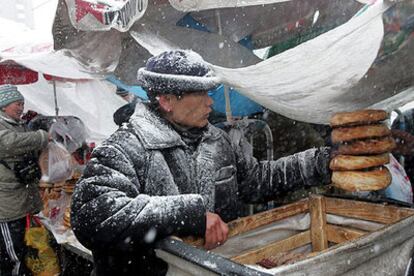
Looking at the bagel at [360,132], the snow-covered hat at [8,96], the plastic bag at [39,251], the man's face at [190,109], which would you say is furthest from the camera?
the plastic bag at [39,251]

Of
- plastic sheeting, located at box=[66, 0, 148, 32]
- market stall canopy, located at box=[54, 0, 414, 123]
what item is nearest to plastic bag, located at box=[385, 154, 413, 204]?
market stall canopy, located at box=[54, 0, 414, 123]

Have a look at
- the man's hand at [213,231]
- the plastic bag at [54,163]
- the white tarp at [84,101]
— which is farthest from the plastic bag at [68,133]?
the man's hand at [213,231]

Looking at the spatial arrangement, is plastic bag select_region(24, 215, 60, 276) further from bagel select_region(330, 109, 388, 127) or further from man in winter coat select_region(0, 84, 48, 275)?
bagel select_region(330, 109, 388, 127)

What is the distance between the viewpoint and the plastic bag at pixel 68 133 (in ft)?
15.7

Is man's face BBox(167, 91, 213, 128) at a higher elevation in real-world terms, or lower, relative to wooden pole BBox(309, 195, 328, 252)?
higher

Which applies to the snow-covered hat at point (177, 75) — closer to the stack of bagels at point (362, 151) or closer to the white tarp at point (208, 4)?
the white tarp at point (208, 4)

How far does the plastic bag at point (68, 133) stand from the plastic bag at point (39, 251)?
90 centimetres

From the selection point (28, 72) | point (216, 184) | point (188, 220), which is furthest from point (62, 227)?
point (188, 220)

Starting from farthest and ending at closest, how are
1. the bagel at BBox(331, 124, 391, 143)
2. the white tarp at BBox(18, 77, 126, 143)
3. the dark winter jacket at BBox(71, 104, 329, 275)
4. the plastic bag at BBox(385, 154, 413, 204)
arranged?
1. the white tarp at BBox(18, 77, 126, 143)
2. the plastic bag at BBox(385, 154, 413, 204)
3. the bagel at BBox(331, 124, 391, 143)
4. the dark winter jacket at BBox(71, 104, 329, 275)

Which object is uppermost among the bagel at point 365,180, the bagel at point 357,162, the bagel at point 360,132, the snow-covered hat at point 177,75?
the snow-covered hat at point 177,75

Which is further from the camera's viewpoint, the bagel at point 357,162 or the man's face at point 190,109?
the man's face at point 190,109

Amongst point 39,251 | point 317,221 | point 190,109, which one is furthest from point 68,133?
point 317,221

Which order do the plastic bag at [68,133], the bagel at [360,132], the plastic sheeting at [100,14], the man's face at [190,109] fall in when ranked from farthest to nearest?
the plastic bag at [68,133] → the plastic sheeting at [100,14] → the man's face at [190,109] → the bagel at [360,132]

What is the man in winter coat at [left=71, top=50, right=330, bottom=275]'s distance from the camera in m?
1.62
